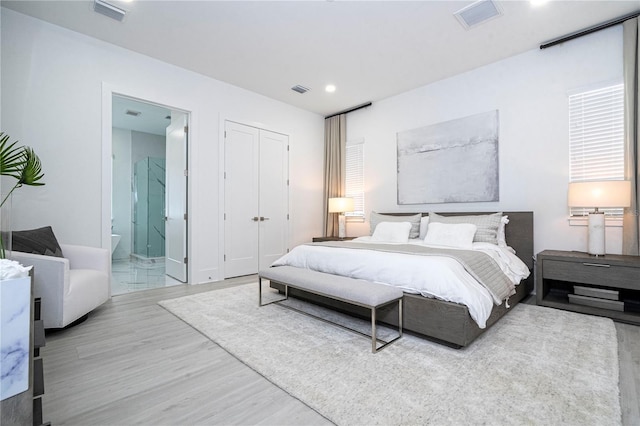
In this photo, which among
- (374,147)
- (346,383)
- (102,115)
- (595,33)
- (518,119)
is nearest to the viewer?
(346,383)

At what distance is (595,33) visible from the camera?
3184mm

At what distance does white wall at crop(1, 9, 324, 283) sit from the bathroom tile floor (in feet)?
1.96

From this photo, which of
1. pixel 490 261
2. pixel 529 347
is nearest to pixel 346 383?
pixel 529 347

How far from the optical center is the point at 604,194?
2805 mm

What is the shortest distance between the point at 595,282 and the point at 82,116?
17.5ft

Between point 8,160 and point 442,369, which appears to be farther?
point 8,160

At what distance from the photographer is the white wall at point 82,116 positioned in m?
2.92

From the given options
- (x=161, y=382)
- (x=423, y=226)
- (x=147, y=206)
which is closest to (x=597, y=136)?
(x=423, y=226)

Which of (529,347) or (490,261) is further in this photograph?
(490,261)

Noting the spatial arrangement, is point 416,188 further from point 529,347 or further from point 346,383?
point 346,383

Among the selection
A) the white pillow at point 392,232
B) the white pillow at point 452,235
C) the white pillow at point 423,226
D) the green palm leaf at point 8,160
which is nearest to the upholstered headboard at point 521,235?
the white pillow at point 452,235

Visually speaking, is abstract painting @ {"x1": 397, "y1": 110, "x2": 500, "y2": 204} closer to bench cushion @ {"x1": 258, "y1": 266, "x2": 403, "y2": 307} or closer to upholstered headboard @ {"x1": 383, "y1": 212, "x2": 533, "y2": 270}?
upholstered headboard @ {"x1": 383, "y1": 212, "x2": 533, "y2": 270}

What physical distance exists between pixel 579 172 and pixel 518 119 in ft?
2.96

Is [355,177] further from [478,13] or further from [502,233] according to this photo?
[478,13]
